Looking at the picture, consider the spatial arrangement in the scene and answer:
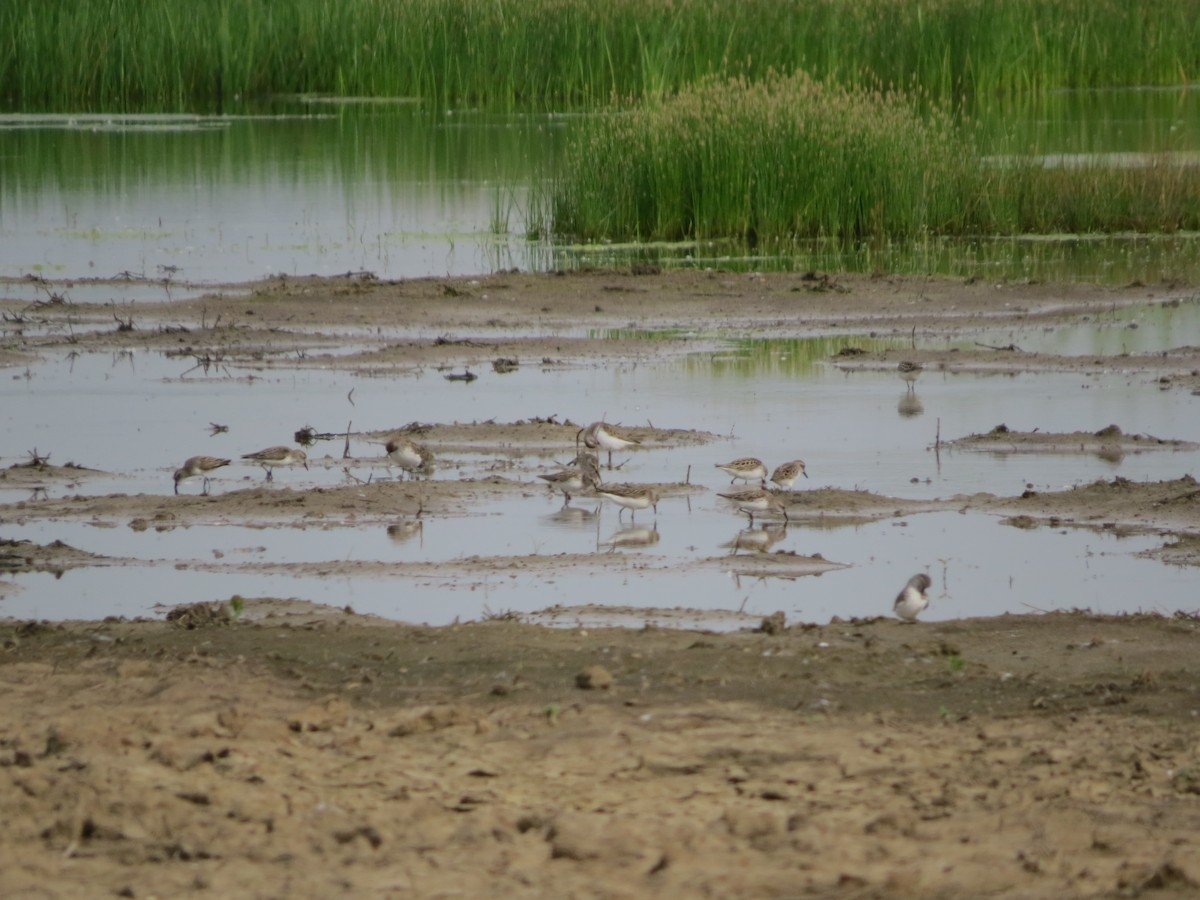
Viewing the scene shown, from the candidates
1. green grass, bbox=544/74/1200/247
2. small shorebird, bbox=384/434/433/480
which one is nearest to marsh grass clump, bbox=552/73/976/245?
green grass, bbox=544/74/1200/247

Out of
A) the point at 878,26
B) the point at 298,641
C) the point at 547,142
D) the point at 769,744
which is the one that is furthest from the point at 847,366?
the point at 878,26

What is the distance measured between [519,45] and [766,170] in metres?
18.7

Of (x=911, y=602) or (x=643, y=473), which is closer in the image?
(x=911, y=602)

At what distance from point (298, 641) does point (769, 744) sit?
2.33m

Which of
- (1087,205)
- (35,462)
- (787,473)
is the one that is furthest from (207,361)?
(1087,205)

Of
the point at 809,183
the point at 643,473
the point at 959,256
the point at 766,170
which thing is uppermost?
the point at 766,170

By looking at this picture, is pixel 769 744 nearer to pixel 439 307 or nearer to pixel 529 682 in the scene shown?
pixel 529 682

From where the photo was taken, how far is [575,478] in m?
10.8

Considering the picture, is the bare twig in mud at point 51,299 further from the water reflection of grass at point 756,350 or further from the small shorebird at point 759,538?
the small shorebird at point 759,538

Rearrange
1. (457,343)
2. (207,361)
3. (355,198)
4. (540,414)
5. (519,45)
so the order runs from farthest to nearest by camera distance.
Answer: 1. (519,45)
2. (355,198)
3. (457,343)
4. (207,361)
5. (540,414)

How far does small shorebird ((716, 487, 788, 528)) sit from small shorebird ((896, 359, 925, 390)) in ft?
15.1

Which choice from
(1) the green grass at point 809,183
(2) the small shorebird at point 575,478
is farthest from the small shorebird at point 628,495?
(1) the green grass at point 809,183

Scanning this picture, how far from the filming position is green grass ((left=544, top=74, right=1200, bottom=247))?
2156 centimetres

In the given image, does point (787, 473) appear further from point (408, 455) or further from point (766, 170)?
point (766, 170)
